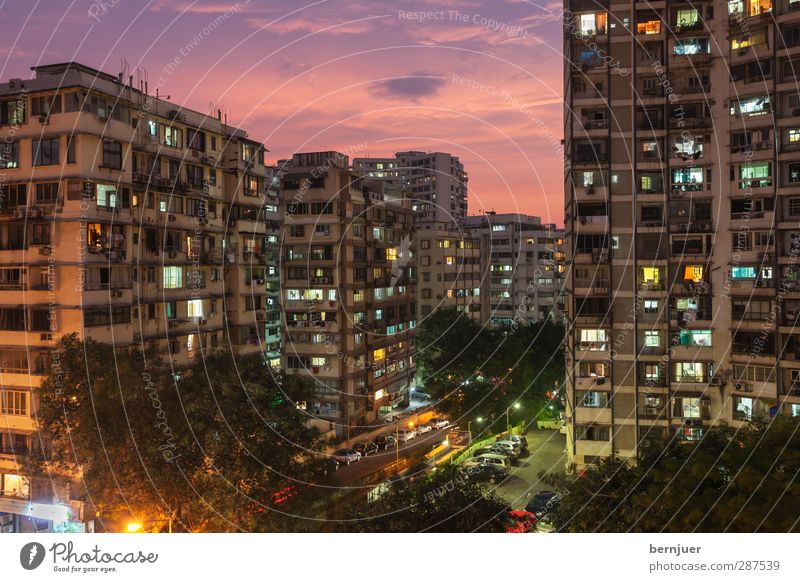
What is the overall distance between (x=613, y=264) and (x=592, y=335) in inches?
71.6

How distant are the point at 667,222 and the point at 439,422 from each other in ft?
38.2

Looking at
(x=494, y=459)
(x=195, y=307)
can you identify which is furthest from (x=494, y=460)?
(x=195, y=307)

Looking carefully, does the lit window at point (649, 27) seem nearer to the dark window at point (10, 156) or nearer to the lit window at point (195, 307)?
the lit window at point (195, 307)

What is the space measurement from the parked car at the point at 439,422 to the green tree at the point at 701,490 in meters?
14.2

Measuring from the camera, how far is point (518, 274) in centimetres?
3728

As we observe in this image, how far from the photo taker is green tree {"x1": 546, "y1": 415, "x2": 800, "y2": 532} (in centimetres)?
757

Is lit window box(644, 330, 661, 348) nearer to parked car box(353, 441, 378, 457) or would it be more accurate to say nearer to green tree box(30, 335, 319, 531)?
parked car box(353, 441, 378, 457)

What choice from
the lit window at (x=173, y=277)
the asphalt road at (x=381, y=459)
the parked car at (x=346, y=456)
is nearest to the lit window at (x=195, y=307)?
the lit window at (x=173, y=277)

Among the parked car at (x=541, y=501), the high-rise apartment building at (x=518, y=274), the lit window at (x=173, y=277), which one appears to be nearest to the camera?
the parked car at (x=541, y=501)

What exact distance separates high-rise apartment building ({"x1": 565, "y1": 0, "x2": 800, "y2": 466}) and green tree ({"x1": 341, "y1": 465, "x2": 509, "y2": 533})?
7027mm

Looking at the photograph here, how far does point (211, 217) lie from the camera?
16500 mm

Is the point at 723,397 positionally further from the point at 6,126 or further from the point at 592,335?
the point at 6,126

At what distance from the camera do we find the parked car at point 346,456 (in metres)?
19.5

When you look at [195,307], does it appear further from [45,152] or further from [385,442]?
[385,442]
